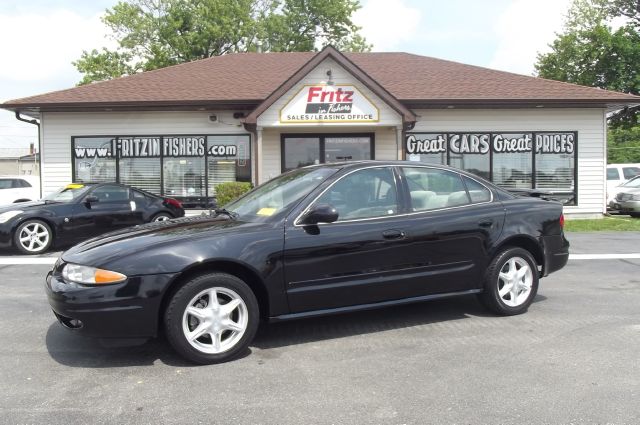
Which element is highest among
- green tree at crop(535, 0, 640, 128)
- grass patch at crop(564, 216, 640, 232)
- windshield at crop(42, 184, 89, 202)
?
green tree at crop(535, 0, 640, 128)

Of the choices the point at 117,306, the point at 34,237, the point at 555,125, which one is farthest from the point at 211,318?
the point at 555,125

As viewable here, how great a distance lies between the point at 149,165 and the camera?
15.5 meters

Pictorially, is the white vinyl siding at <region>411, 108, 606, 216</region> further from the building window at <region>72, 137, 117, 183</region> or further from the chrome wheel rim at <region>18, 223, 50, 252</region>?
the chrome wheel rim at <region>18, 223, 50, 252</region>

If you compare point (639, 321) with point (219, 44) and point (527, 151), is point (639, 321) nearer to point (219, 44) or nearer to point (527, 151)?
point (527, 151)

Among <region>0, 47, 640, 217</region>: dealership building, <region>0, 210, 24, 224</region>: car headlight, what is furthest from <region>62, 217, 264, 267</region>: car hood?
<region>0, 47, 640, 217</region>: dealership building

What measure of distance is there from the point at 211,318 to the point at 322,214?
3.71 ft

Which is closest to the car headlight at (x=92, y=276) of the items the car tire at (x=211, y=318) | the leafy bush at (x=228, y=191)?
the car tire at (x=211, y=318)

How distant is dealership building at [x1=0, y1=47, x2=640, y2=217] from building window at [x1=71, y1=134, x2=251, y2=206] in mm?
27

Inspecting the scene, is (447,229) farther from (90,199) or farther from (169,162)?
(169,162)

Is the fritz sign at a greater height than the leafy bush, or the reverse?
the fritz sign

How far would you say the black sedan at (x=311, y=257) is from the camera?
13.4ft

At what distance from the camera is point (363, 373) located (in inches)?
159

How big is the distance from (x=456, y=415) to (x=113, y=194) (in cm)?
917

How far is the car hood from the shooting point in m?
4.14
